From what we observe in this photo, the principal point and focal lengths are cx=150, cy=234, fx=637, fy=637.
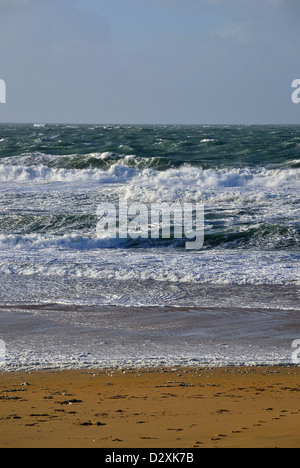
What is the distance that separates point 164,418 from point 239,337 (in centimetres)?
282

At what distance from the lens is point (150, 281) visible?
10078 mm

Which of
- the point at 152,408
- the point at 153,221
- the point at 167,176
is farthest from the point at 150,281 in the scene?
the point at 167,176

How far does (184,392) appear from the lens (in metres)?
5.25

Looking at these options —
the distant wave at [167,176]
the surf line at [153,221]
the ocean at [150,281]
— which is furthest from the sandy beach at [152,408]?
the distant wave at [167,176]

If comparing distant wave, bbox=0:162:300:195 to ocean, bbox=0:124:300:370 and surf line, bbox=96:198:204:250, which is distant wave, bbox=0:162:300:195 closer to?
ocean, bbox=0:124:300:370

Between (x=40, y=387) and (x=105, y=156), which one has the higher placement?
(x=105, y=156)

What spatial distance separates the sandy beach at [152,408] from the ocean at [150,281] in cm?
41

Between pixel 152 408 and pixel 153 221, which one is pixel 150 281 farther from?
pixel 153 221

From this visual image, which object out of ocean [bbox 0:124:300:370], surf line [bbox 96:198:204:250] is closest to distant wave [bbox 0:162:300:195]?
ocean [bbox 0:124:300:370]

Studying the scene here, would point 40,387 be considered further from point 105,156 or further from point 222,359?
point 105,156

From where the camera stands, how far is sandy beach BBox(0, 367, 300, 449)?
397 centimetres

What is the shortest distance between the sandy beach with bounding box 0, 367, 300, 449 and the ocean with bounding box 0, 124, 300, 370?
16.1 inches

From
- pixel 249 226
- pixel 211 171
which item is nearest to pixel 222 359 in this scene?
pixel 249 226
